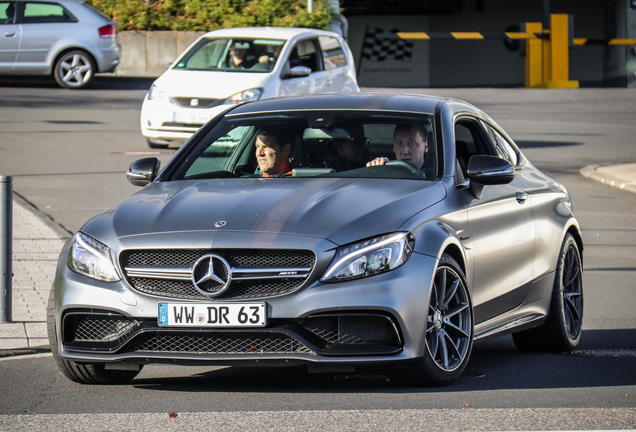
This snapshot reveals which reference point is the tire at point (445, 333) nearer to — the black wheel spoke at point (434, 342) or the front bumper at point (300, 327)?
the black wheel spoke at point (434, 342)

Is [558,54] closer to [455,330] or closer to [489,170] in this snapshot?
[489,170]

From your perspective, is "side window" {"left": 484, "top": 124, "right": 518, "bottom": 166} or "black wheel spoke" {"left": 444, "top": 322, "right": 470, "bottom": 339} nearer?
"black wheel spoke" {"left": 444, "top": 322, "right": 470, "bottom": 339}

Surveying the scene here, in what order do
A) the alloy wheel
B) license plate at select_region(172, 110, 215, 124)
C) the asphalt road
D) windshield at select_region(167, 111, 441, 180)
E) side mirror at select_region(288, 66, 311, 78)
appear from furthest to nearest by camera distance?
side mirror at select_region(288, 66, 311, 78), license plate at select_region(172, 110, 215, 124), windshield at select_region(167, 111, 441, 180), the alloy wheel, the asphalt road

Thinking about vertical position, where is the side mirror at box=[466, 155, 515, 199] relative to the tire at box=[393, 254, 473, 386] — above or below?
above

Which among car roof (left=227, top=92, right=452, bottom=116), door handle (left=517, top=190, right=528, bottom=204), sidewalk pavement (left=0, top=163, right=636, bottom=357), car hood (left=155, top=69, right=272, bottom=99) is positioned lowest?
sidewalk pavement (left=0, top=163, right=636, bottom=357)

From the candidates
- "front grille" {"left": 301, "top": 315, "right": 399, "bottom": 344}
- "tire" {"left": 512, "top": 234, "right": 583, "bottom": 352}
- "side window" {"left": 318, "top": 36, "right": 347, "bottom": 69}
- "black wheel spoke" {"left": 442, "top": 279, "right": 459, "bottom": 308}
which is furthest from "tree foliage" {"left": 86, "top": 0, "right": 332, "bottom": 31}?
"front grille" {"left": 301, "top": 315, "right": 399, "bottom": 344}

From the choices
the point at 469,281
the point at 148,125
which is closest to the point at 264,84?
the point at 148,125

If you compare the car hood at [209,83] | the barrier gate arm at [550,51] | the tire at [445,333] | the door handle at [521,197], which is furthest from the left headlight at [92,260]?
the barrier gate arm at [550,51]

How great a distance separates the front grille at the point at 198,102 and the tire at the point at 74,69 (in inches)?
327

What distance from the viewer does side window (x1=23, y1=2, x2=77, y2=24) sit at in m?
23.5

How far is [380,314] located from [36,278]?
4.63m

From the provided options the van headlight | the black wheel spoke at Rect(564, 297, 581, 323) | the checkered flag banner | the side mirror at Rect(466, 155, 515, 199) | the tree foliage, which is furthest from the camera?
the checkered flag banner

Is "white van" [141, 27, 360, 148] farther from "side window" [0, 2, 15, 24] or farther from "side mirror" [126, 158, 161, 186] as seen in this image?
"side mirror" [126, 158, 161, 186]

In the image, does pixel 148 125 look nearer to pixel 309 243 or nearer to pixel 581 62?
pixel 309 243
